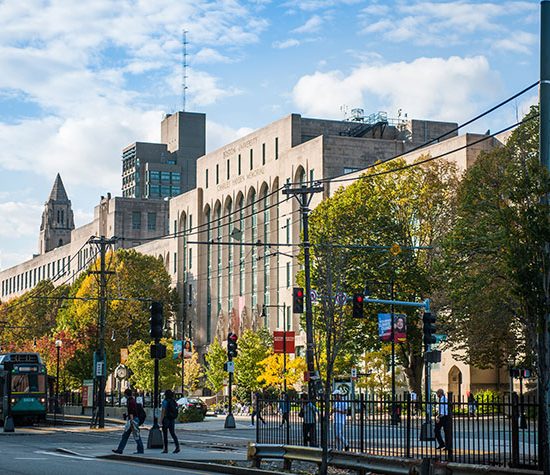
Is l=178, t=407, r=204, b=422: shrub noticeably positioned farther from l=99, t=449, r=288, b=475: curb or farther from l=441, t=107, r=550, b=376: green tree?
l=99, t=449, r=288, b=475: curb

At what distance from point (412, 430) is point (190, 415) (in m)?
36.4

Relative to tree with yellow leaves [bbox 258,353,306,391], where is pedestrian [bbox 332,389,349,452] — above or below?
below

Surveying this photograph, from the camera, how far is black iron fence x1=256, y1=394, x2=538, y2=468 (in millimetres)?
20328

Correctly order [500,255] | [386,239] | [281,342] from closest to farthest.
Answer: [500,255], [386,239], [281,342]

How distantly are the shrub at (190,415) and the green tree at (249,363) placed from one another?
25125 millimetres

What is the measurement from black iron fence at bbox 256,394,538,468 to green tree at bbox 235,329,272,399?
5739cm

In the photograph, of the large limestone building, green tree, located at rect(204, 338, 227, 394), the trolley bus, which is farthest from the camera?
the large limestone building

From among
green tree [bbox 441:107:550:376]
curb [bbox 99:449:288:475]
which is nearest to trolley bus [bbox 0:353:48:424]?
green tree [bbox 441:107:550:376]

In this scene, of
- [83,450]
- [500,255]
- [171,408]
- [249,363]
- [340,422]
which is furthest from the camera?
[249,363]

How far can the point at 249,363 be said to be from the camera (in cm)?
Result: 8769

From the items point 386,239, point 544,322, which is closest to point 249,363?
point 386,239

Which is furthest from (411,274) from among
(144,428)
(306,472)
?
(306,472)

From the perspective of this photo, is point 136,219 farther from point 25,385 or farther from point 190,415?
point 25,385

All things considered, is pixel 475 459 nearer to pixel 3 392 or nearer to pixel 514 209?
pixel 514 209
